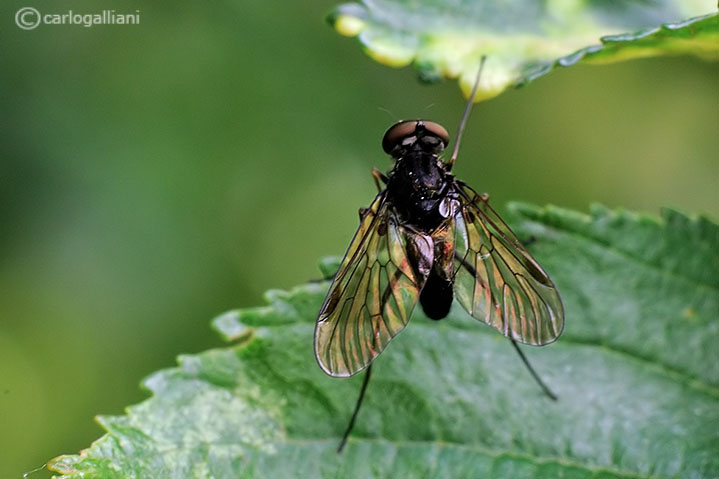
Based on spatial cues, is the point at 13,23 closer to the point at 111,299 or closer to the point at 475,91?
the point at 111,299

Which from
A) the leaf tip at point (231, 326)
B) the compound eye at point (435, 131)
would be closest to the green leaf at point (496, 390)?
the leaf tip at point (231, 326)

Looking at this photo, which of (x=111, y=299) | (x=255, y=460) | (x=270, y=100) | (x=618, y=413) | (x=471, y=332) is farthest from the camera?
(x=270, y=100)

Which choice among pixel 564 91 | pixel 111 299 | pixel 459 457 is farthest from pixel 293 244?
pixel 459 457

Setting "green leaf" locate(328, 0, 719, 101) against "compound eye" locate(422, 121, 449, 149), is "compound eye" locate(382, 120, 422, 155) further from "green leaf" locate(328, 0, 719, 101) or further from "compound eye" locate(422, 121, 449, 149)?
"green leaf" locate(328, 0, 719, 101)

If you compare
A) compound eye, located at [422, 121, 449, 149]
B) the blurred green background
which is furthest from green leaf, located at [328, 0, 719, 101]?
the blurred green background

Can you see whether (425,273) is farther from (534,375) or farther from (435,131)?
(435,131)

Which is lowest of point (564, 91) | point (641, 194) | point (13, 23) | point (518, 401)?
point (518, 401)
